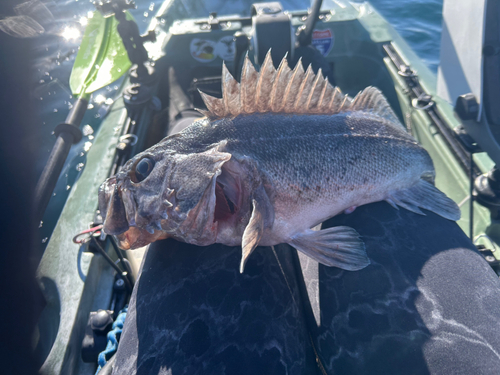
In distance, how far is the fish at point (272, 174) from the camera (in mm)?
1763

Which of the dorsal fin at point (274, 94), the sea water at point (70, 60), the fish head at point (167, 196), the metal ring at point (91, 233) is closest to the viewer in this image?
the fish head at point (167, 196)

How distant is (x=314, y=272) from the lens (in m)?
2.04

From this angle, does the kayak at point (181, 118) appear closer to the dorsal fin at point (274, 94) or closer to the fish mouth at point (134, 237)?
the fish mouth at point (134, 237)

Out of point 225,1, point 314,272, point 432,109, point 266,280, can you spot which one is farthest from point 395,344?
point 225,1

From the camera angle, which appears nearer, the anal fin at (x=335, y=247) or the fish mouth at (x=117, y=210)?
the fish mouth at (x=117, y=210)

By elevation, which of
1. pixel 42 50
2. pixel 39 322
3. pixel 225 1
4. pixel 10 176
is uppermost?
pixel 42 50

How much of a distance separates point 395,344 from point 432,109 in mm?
3345

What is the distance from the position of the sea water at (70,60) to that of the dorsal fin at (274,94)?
332cm

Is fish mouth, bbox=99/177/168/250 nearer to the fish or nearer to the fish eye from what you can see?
the fish

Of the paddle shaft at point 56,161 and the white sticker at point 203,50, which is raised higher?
the white sticker at point 203,50

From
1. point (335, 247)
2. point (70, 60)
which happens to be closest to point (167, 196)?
point (335, 247)

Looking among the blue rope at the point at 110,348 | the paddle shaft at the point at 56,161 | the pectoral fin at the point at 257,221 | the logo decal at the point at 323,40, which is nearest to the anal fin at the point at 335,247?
the pectoral fin at the point at 257,221

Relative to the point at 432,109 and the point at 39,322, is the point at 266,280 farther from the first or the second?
the point at 432,109

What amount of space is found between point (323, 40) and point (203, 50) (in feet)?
7.71
